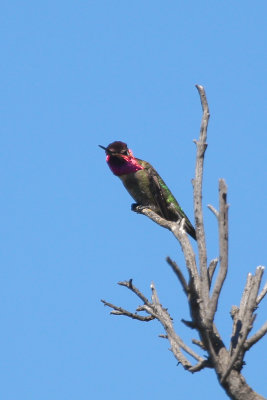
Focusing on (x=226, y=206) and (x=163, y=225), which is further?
(x=163, y=225)

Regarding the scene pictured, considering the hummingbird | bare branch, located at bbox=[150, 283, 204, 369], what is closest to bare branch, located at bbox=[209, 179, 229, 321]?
bare branch, located at bbox=[150, 283, 204, 369]

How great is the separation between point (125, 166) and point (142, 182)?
17.7 inches

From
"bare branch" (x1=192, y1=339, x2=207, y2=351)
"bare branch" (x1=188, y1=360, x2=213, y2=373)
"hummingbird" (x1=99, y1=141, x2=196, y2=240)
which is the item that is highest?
"hummingbird" (x1=99, y1=141, x2=196, y2=240)

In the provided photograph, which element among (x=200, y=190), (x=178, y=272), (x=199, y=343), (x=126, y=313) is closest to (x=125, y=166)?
(x=126, y=313)

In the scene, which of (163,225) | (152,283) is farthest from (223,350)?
(163,225)

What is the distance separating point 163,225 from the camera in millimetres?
7289

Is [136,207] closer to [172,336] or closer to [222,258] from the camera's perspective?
[172,336]

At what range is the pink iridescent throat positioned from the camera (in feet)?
34.6

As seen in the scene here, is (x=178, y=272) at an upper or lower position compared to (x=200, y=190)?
lower

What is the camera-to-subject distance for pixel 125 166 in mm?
10695

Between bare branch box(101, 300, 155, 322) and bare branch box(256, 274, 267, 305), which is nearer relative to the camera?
bare branch box(256, 274, 267, 305)

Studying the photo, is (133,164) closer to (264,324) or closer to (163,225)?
(163,225)

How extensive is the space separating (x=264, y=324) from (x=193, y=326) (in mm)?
459

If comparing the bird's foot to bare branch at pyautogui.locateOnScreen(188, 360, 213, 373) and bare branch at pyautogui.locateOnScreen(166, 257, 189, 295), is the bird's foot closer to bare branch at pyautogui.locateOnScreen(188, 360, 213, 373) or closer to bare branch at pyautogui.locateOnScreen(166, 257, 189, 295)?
bare branch at pyautogui.locateOnScreen(188, 360, 213, 373)
